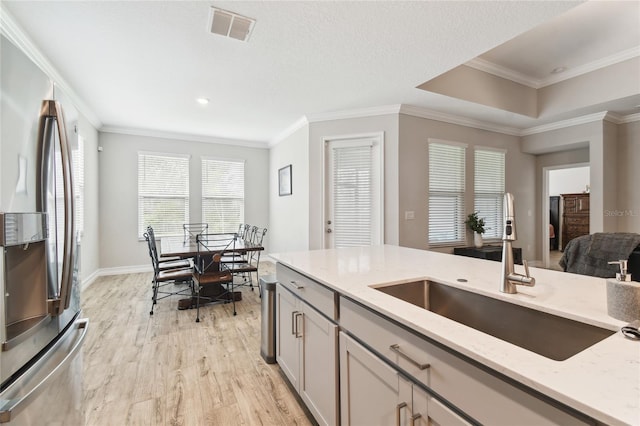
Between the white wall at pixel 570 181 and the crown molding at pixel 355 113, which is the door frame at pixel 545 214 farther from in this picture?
the crown molding at pixel 355 113

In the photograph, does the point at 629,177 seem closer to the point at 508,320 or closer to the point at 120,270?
the point at 508,320

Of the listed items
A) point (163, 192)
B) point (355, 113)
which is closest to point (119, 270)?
point (163, 192)

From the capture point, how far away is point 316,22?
2.34 metres

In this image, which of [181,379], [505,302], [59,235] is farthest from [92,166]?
[505,302]

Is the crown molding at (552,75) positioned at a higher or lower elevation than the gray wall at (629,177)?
higher

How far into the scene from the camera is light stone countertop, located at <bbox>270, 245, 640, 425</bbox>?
0.55m

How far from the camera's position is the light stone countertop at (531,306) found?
1.81 feet

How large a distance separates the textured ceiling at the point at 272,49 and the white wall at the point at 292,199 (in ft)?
2.95

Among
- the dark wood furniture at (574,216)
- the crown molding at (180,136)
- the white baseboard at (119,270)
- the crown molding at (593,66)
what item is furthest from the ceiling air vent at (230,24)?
the dark wood furniture at (574,216)

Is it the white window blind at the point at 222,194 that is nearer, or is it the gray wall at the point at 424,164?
the gray wall at the point at 424,164

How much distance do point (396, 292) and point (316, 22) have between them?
86.8 inches

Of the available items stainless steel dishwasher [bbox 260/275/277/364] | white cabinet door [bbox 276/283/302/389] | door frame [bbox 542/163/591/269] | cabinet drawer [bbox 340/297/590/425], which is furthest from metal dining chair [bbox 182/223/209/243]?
door frame [bbox 542/163/591/269]

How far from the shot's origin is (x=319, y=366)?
4.91 feet

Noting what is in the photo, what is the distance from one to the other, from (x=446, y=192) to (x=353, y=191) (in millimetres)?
1544
